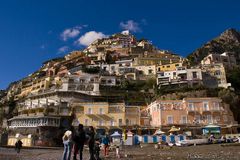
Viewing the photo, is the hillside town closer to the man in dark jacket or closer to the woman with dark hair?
the woman with dark hair

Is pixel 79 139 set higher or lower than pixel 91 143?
higher

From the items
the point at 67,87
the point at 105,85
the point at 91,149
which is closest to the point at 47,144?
the point at 67,87

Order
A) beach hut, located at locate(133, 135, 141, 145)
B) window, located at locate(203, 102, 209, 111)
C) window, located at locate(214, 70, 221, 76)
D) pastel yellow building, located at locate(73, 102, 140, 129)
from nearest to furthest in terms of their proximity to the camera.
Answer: beach hut, located at locate(133, 135, 141, 145) < window, located at locate(203, 102, 209, 111) < pastel yellow building, located at locate(73, 102, 140, 129) < window, located at locate(214, 70, 221, 76)

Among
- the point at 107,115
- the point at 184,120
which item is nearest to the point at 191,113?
the point at 184,120

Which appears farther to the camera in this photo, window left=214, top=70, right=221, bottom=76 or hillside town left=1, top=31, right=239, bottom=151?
window left=214, top=70, right=221, bottom=76

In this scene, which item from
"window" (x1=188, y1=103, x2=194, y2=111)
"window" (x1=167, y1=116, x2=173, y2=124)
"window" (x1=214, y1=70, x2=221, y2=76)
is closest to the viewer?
"window" (x1=167, y1=116, x2=173, y2=124)

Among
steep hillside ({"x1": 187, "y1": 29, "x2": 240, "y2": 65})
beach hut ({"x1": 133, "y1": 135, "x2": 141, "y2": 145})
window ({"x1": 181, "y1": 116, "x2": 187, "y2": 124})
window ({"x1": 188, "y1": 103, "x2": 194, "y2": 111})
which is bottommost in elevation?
beach hut ({"x1": 133, "y1": 135, "x2": 141, "y2": 145})

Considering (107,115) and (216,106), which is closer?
(216,106)

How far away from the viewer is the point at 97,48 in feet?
385

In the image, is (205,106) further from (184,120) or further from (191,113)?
(184,120)

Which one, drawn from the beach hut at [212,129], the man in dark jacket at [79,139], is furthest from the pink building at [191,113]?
the man in dark jacket at [79,139]

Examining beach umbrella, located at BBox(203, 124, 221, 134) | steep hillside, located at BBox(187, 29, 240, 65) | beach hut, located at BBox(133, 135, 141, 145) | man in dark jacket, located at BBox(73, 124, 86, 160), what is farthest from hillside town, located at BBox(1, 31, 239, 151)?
man in dark jacket, located at BBox(73, 124, 86, 160)

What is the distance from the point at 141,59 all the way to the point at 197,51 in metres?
29.3

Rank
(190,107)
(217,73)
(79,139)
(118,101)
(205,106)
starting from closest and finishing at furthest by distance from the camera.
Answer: (79,139) < (190,107) < (205,106) < (118,101) < (217,73)
